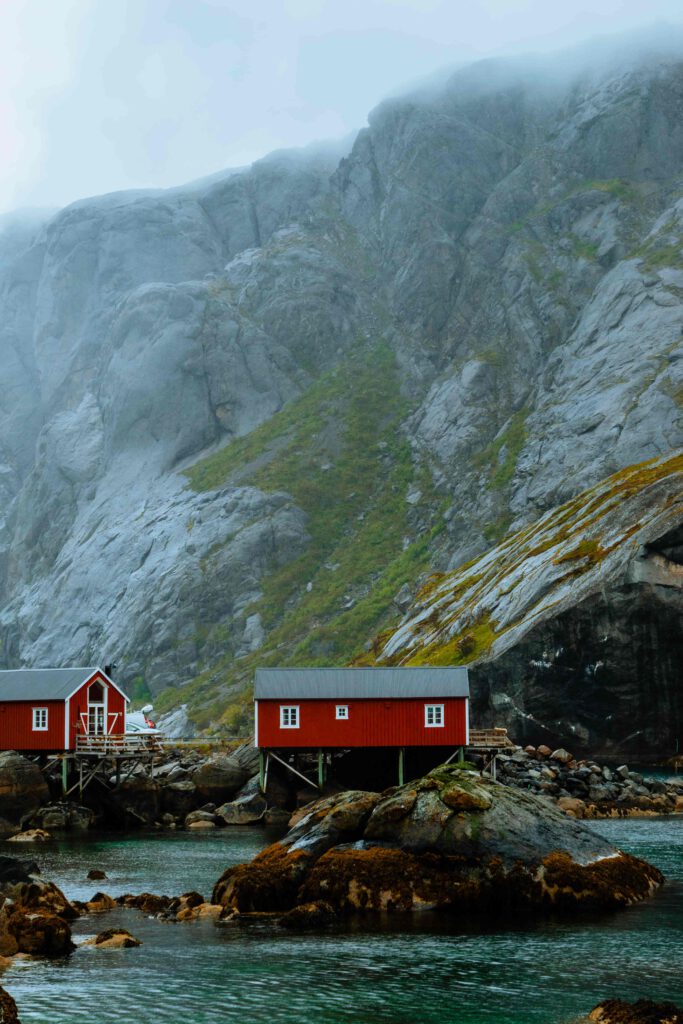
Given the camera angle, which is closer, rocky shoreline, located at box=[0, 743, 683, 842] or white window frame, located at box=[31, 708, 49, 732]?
rocky shoreline, located at box=[0, 743, 683, 842]

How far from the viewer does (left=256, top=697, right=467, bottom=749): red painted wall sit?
69312 millimetres

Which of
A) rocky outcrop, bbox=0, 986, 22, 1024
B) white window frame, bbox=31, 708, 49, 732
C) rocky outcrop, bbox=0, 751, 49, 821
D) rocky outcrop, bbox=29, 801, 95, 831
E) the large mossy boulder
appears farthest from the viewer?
white window frame, bbox=31, 708, 49, 732

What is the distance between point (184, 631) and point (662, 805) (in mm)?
102641

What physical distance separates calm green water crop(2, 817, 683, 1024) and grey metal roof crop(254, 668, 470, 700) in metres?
32.8

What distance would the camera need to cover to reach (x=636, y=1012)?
75.0 feet

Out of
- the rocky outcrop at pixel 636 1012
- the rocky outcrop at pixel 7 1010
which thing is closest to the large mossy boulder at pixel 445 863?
the rocky outcrop at pixel 636 1012

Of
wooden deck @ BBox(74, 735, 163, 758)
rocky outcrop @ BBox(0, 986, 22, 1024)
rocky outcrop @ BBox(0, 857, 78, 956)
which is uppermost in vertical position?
wooden deck @ BBox(74, 735, 163, 758)

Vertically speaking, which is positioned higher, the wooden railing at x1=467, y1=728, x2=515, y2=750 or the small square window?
the small square window

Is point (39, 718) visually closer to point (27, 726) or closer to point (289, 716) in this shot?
point (27, 726)

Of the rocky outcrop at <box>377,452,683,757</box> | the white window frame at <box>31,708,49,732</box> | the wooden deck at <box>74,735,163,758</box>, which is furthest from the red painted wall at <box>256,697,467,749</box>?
the rocky outcrop at <box>377,452,683,757</box>

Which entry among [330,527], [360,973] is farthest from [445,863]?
[330,527]

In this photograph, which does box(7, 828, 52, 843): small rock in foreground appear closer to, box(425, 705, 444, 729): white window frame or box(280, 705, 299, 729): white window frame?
box(280, 705, 299, 729): white window frame

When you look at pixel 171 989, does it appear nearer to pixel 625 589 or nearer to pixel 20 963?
pixel 20 963

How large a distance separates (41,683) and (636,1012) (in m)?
57.1
